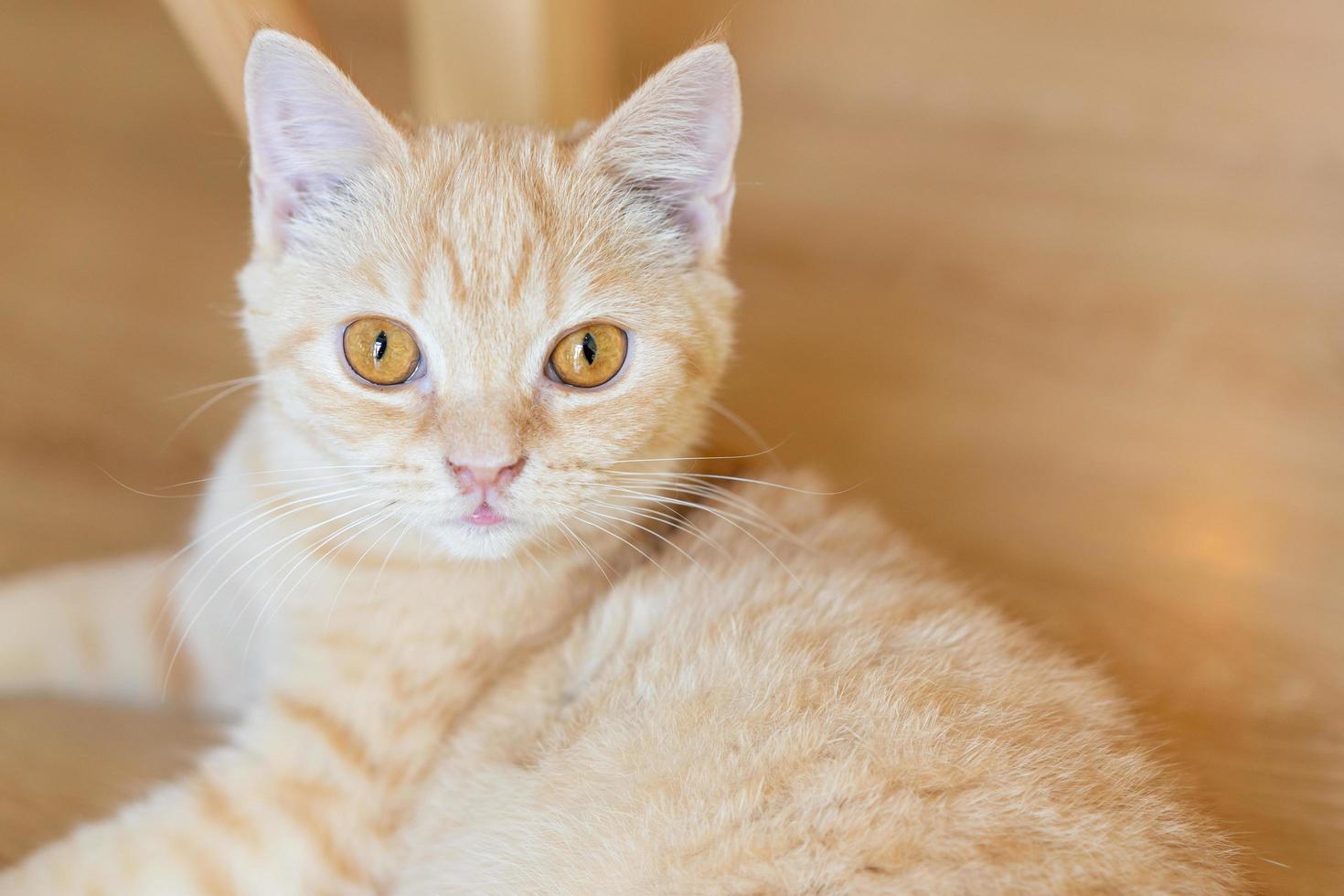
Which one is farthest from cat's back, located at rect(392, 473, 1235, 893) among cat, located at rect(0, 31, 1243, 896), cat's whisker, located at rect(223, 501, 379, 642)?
cat's whisker, located at rect(223, 501, 379, 642)

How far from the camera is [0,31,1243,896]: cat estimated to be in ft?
3.98

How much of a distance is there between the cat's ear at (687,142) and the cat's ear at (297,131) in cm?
28

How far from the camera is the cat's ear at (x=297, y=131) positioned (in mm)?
1313

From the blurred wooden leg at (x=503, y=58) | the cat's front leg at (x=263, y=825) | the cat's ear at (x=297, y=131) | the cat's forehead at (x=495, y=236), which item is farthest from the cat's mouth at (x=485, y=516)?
the blurred wooden leg at (x=503, y=58)

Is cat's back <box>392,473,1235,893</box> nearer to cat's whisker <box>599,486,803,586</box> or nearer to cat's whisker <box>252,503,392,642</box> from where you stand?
cat's whisker <box>599,486,803,586</box>

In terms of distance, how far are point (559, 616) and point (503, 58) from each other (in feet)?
3.79

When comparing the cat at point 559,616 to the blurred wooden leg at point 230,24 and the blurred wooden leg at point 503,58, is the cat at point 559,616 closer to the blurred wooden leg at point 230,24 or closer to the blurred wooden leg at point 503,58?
the blurred wooden leg at point 230,24

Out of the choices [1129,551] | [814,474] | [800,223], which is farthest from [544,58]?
[1129,551]

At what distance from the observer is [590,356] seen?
4.60 feet

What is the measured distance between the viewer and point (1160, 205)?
103 inches

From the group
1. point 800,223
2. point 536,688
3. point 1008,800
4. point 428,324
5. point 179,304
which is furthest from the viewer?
point 800,223

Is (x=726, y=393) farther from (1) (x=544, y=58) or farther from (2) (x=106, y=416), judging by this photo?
(2) (x=106, y=416)

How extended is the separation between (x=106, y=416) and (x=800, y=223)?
4.92 feet

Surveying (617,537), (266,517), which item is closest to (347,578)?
(266,517)
